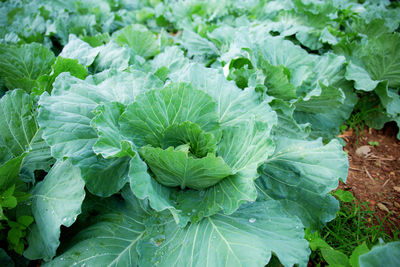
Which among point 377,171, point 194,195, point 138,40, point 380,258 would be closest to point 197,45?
point 138,40

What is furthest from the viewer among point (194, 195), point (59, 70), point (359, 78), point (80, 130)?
point (359, 78)

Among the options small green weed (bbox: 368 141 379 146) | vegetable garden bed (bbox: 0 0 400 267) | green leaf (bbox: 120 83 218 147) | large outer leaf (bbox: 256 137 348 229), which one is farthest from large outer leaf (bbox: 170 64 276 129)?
small green weed (bbox: 368 141 379 146)

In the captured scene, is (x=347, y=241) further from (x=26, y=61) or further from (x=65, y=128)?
(x=26, y=61)

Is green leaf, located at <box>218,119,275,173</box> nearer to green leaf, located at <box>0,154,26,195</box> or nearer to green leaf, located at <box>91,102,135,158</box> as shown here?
green leaf, located at <box>91,102,135,158</box>

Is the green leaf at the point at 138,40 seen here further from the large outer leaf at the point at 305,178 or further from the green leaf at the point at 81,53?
the large outer leaf at the point at 305,178

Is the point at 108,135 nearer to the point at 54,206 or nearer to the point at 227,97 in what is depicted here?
the point at 54,206

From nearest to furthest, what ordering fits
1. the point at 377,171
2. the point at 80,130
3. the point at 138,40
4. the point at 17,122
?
the point at 80,130
the point at 17,122
the point at 377,171
the point at 138,40

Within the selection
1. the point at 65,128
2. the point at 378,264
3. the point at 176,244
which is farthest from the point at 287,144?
the point at 65,128

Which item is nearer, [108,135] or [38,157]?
[108,135]
